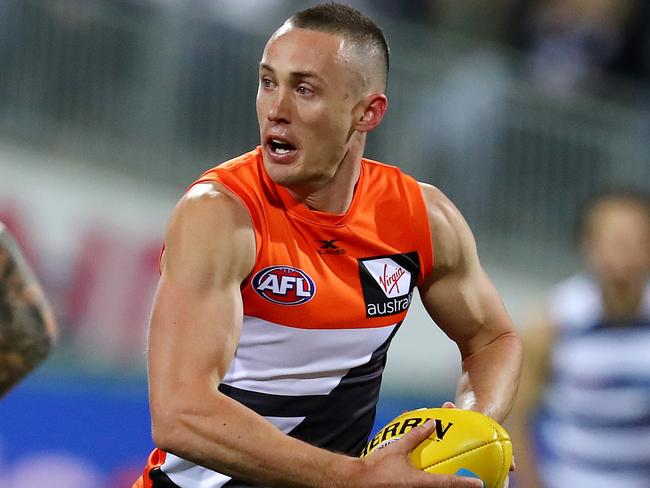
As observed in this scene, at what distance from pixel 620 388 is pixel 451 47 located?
15.7 ft

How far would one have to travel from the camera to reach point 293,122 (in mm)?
3840

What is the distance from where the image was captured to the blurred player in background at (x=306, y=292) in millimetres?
3521

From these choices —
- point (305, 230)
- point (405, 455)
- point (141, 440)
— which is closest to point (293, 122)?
point (305, 230)

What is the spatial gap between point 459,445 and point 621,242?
2.66 meters

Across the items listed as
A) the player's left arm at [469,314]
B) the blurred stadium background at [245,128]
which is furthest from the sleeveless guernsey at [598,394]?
the player's left arm at [469,314]

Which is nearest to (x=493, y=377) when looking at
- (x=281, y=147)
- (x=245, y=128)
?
(x=281, y=147)

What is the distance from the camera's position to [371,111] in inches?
161

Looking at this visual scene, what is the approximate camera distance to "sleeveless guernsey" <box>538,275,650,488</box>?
20.5ft

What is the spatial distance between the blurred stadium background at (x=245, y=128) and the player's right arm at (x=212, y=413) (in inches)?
160

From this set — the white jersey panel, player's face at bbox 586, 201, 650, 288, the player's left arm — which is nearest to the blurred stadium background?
player's face at bbox 586, 201, 650, 288

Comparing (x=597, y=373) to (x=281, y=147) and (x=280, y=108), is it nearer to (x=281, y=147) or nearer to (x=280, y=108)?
(x=281, y=147)

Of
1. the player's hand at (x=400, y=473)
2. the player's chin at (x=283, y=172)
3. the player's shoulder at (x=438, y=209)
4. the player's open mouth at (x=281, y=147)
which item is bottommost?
the player's hand at (x=400, y=473)

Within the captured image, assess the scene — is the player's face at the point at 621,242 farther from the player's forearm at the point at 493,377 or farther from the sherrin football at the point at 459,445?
the sherrin football at the point at 459,445

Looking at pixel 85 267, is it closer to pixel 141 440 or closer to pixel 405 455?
pixel 141 440
